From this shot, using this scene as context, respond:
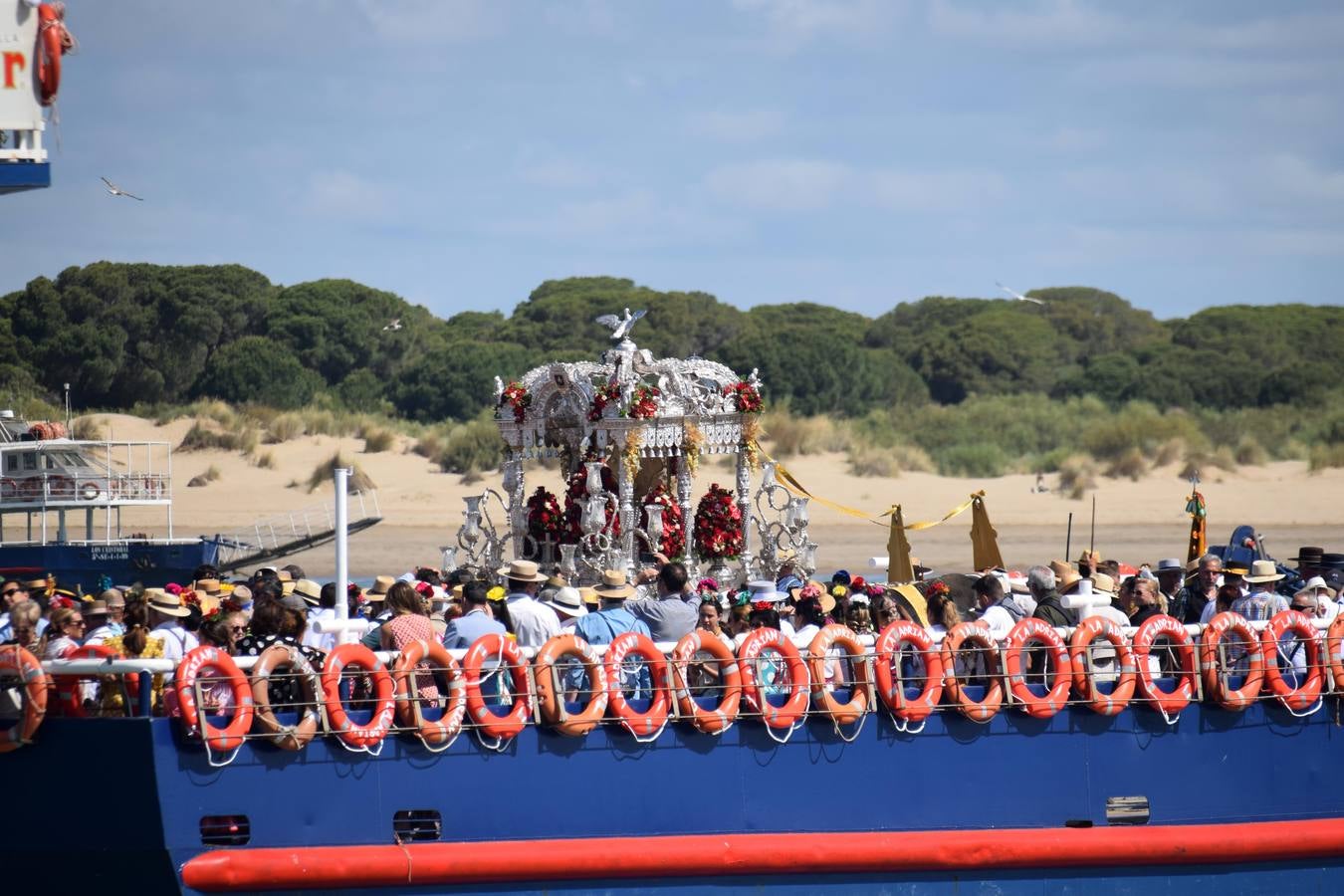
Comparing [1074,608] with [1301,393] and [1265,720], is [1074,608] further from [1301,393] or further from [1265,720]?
[1301,393]

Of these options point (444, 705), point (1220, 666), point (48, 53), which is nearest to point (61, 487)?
Result: point (48, 53)

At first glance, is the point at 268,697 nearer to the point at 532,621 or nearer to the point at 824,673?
the point at 532,621

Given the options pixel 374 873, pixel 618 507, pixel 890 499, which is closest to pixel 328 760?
pixel 374 873

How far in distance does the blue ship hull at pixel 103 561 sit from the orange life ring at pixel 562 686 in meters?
17.9

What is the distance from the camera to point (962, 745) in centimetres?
1220

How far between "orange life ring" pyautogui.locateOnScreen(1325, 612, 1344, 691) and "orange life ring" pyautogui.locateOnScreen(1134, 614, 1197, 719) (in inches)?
41.3

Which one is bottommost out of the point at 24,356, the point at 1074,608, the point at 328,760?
the point at 328,760

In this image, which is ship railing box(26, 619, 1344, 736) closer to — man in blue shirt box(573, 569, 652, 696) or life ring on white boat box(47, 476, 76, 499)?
man in blue shirt box(573, 569, 652, 696)

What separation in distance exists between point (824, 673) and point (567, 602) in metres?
1.97

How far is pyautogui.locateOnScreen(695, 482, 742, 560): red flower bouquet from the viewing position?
20.2 metres

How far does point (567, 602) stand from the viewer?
1279 centimetres

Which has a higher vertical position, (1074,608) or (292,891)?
(1074,608)

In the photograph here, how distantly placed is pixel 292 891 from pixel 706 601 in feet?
10.9

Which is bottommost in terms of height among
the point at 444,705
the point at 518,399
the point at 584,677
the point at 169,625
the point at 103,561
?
the point at 103,561
